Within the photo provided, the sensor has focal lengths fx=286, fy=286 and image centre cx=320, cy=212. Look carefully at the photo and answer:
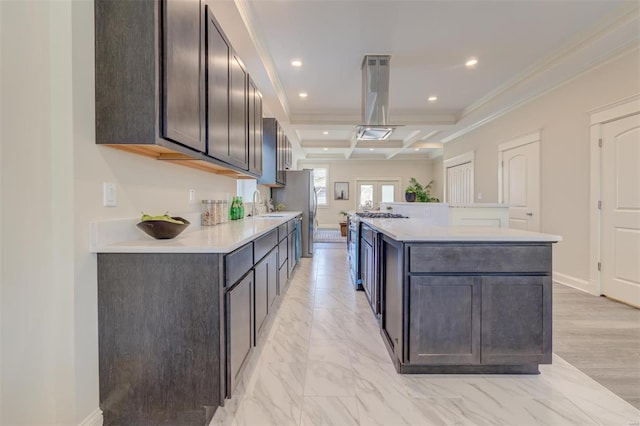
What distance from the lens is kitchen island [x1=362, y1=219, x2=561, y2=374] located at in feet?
5.68

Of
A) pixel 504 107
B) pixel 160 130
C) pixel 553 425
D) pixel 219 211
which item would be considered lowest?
pixel 553 425

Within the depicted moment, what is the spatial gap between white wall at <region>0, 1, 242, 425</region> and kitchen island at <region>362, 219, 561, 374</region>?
1633 mm

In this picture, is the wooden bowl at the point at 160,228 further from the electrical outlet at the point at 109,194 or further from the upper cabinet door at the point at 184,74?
the upper cabinet door at the point at 184,74

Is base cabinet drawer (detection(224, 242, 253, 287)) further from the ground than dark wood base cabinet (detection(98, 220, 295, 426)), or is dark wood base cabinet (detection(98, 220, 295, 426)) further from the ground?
base cabinet drawer (detection(224, 242, 253, 287))

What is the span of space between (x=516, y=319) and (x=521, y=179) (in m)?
3.73

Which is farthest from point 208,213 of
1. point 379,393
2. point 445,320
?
point 445,320

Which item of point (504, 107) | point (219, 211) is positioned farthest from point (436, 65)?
point (219, 211)

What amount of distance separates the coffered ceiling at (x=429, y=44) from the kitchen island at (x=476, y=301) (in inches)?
88.5

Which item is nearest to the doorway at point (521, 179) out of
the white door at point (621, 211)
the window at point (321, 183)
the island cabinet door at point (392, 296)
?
the white door at point (621, 211)

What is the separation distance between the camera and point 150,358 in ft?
4.42

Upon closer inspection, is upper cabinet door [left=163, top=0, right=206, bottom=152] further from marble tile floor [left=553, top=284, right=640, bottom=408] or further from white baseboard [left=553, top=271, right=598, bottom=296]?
white baseboard [left=553, top=271, right=598, bottom=296]

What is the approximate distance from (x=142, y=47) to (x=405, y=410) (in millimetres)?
2185

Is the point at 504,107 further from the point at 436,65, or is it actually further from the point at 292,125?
the point at 292,125

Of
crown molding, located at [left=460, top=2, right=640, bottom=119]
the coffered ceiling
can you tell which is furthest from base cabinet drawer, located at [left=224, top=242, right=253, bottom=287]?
crown molding, located at [left=460, top=2, right=640, bottom=119]
